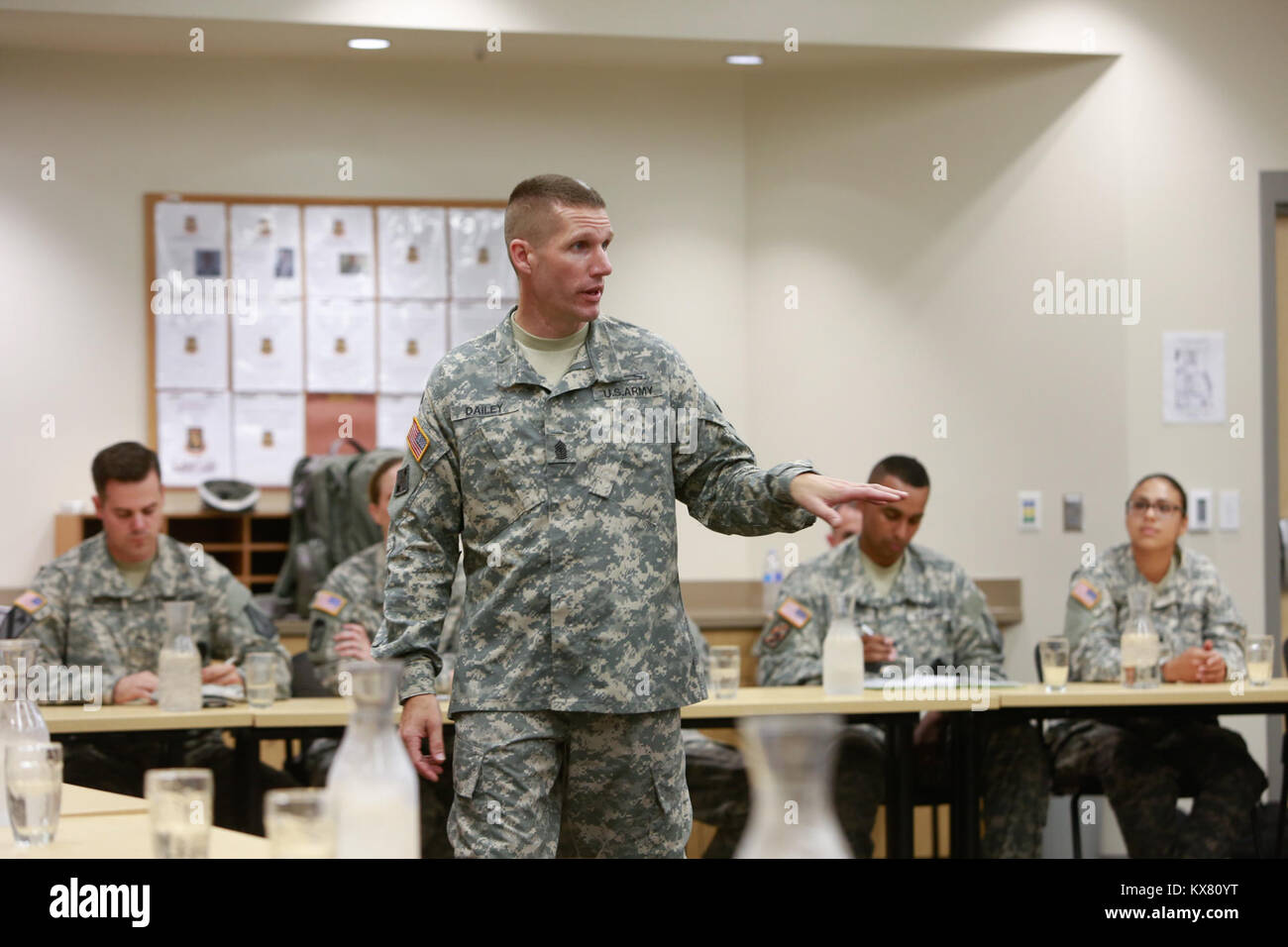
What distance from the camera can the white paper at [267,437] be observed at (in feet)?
19.0

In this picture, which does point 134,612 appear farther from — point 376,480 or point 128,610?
point 376,480

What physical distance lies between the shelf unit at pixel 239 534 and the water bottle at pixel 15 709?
3654mm

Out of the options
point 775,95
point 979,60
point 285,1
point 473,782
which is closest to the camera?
point 473,782

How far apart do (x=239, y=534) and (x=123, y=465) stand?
6.25ft

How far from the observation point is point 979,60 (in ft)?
18.0

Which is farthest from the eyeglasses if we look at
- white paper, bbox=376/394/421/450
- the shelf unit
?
the shelf unit

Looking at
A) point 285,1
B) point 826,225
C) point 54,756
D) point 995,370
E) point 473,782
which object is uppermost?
point 285,1

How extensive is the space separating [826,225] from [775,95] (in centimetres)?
59

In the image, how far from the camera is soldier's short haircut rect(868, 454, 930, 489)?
4.24 meters

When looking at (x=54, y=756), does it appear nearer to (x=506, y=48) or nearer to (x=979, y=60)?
(x=506, y=48)

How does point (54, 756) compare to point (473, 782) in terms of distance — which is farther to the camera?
point (473, 782)

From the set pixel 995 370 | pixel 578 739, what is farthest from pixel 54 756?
pixel 995 370

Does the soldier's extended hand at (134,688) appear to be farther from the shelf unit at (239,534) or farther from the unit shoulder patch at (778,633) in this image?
the shelf unit at (239,534)
